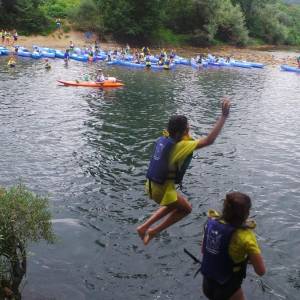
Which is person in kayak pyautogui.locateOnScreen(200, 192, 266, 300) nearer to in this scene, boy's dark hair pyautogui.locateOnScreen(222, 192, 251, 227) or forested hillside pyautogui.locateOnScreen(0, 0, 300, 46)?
boy's dark hair pyautogui.locateOnScreen(222, 192, 251, 227)

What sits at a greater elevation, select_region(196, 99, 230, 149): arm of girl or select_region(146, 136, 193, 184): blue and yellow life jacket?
select_region(196, 99, 230, 149): arm of girl

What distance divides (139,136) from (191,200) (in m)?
8.61

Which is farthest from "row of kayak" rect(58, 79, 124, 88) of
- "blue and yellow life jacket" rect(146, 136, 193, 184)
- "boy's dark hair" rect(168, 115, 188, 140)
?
"boy's dark hair" rect(168, 115, 188, 140)

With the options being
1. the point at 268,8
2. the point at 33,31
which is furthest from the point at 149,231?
the point at 268,8

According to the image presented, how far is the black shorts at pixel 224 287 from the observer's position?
262 inches

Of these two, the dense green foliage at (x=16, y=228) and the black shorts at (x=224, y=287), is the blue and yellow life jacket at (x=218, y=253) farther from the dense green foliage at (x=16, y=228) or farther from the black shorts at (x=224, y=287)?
the dense green foliage at (x=16, y=228)

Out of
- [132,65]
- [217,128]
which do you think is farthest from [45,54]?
[217,128]

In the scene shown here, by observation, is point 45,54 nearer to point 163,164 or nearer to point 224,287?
point 163,164

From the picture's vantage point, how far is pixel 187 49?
79.7m

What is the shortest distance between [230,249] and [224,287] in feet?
2.41

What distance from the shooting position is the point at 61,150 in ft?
65.8

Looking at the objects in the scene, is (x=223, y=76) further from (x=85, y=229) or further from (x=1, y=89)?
(x=85, y=229)

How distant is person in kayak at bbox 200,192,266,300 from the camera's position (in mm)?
6121

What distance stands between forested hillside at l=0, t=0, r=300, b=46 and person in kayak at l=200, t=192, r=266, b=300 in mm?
66472
